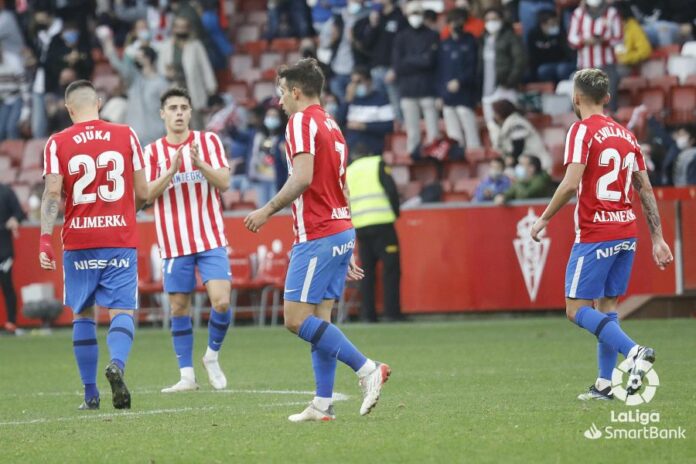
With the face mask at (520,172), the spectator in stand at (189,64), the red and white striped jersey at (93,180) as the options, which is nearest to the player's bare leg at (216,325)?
the red and white striped jersey at (93,180)

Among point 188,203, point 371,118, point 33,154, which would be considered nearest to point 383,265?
point 371,118

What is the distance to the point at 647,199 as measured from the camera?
403 inches

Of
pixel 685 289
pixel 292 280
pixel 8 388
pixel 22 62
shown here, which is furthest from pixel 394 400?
pixel 22 62

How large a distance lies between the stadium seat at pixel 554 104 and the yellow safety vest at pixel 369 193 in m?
3.59

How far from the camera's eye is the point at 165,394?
1152 centimetres

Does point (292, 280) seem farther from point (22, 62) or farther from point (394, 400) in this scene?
point (22, 62)

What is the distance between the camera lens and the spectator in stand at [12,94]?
90.8 ft

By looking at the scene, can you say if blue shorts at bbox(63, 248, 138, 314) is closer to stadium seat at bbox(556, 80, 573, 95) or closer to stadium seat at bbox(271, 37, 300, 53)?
stadium seat at bbox(556, 80, 573, 95)

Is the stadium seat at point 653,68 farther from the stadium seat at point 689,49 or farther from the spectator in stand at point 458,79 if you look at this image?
the spectator in stand at point 458,79

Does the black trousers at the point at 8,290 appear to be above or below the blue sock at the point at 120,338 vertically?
below

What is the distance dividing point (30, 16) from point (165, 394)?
18.6 m

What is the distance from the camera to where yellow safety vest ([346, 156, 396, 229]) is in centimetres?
2041

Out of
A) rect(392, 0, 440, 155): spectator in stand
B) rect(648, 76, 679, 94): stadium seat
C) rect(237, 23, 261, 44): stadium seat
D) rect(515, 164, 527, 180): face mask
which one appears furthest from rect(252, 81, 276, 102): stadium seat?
rect(648, 76, 679, 94): stadium seat

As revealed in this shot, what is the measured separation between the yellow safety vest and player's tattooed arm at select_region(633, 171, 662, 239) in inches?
399
